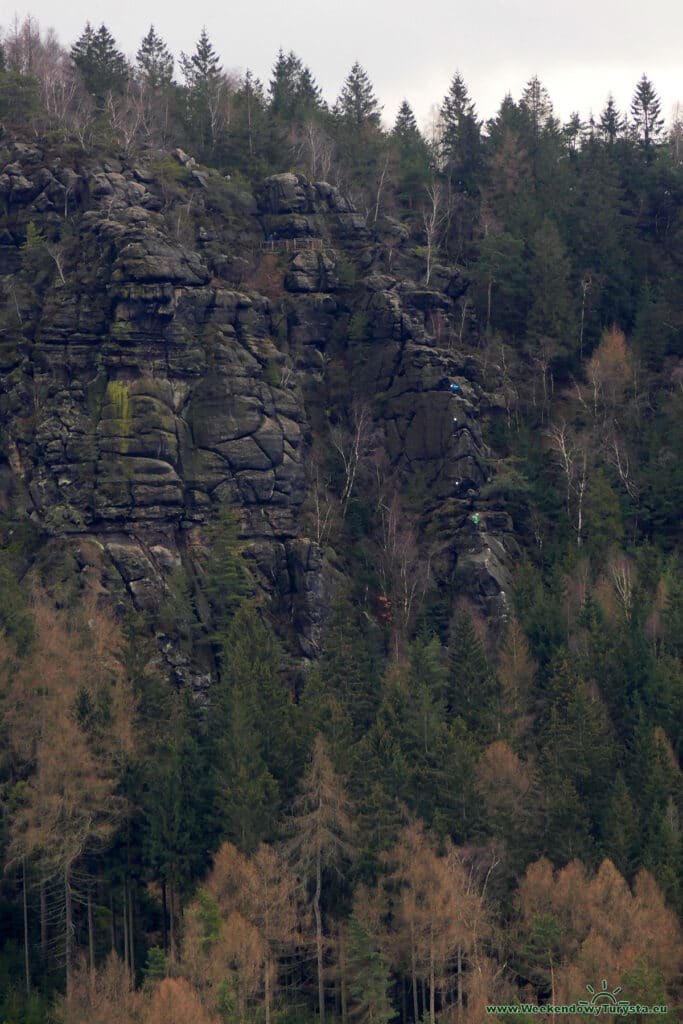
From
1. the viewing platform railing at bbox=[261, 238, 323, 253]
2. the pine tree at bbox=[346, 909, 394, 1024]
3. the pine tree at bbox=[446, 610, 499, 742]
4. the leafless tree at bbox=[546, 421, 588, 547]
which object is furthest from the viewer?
the viewing platform railing at bbox=[261, 238, 323, 253]

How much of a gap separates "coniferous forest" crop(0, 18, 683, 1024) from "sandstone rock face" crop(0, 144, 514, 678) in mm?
197

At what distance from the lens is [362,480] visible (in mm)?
95125

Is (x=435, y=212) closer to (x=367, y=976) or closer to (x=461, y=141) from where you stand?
(x=461, y=141)

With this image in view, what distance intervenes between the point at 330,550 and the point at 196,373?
1214cm

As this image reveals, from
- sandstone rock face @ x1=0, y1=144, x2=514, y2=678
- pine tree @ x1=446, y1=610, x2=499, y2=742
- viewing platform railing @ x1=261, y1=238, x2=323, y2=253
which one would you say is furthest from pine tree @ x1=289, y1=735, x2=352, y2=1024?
viewing platform railing @ x1=261, y1=238, x2=323, y2=253

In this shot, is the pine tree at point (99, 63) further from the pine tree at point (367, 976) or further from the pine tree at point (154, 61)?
the pine tree at point (367, 976)

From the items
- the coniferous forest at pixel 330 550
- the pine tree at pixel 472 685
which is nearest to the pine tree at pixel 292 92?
the coniferous forest at pixel 330 550

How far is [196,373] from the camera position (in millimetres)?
90000

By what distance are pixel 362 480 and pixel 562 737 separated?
91.8 ft

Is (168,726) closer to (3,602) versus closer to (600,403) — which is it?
(3,602)

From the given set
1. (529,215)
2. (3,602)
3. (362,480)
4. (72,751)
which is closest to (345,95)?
(529,215)

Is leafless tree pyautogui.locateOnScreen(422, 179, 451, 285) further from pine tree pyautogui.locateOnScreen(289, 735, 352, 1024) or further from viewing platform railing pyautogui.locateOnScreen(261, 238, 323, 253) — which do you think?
pine tree pyautogui.locateOnScreen(289, 735, 352, 1024)

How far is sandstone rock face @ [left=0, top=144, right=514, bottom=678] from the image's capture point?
284 feet

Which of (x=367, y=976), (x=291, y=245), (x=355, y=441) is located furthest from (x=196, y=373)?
(x=367, y=976)
